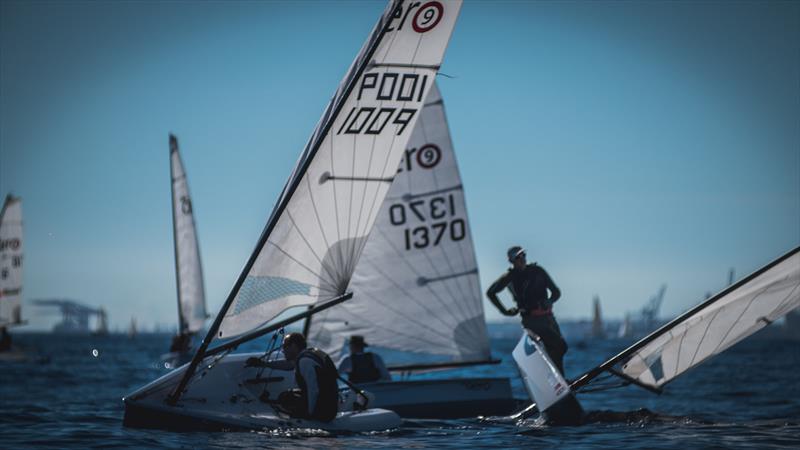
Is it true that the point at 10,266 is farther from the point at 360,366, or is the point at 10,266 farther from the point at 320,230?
the point at 320,230

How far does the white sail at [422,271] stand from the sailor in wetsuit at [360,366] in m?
3.05

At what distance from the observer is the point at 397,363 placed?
16609mm

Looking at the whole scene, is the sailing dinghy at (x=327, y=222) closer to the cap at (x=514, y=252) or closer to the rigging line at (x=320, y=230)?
the rigging line at (x=320, y=230)

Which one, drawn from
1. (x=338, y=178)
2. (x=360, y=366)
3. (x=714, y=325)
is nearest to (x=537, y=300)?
(x=714, y=325)

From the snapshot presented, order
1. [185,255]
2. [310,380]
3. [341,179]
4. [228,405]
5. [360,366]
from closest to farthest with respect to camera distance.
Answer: [310,380] → [228,405] → [341,179] → [360,366] → [185,255]

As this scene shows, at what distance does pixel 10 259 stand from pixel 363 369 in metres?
30.1

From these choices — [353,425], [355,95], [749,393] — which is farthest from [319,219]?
[749,393]

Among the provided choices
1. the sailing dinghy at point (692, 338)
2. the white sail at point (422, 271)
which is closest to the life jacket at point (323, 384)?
the sailing dinghy at point (692, 338)

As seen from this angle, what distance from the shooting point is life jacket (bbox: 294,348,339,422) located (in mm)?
9938

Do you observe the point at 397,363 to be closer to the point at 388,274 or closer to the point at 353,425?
the point at 388,274

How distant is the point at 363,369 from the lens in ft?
43.6

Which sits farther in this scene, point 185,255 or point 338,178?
point 185,255

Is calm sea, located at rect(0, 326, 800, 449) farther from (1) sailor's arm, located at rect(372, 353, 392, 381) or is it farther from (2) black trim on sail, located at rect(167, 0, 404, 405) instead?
(1) sailor's arm, located at rect(372, 353, 392, 381)

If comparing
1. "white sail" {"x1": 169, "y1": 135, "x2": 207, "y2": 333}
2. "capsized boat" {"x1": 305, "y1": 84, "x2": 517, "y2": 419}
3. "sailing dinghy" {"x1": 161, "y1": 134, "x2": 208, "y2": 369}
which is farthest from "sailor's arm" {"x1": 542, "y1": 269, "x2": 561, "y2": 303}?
"white sail" {"x1": 169, "y1": 135, "x2": 207, "y2": 333}
